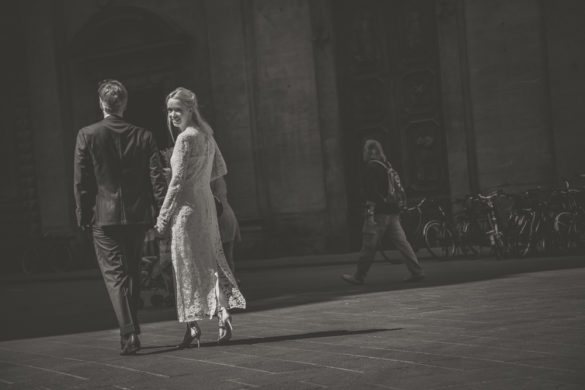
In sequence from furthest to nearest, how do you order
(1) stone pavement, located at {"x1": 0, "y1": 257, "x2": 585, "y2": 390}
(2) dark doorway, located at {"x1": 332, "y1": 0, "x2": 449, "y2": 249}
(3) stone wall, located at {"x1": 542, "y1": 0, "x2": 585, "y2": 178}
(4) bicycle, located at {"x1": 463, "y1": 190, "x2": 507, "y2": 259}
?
(2) dark doorway, located at {"x1": 332, "y1": 0, "x2": 449, "y2": 249}, (3) stone wall, located at {"x1": 542, "y1": 0, "x2": 585, "y2": 178}, (4) bicycle, located at {"x1": 463, "y1": 190, "x2": 507, "y2": 259}, (1) stone pavement, located at {"x1": 0, "y1": 257, "x2": 585, "y2": 390}

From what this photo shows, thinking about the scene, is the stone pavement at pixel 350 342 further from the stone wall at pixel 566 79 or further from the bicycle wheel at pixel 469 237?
the stone wall at pixel 566 79

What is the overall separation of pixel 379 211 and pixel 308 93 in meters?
8.43

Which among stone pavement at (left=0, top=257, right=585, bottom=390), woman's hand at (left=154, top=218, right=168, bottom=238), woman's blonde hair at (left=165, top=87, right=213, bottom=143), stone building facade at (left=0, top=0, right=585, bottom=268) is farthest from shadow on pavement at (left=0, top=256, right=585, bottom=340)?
stone building facade at (left=0, top=0, right=585, bottom=268)

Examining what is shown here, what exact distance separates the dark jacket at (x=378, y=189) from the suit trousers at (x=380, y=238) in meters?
0.09

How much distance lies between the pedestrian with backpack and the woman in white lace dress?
517cm

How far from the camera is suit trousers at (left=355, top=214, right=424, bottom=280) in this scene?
12500 mm

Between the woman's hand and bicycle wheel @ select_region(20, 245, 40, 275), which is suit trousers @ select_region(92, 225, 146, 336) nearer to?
the woman's hand

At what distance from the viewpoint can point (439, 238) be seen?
55.8 feet

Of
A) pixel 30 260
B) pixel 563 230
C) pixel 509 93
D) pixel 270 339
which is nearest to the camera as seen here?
pixel 270 339

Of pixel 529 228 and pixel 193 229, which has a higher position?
pixel 193 229

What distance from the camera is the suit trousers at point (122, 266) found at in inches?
285

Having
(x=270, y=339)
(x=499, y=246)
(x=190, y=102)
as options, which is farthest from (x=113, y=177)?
(x=499, y=246)

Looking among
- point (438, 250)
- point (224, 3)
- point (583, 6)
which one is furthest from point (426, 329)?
point (224, 3)

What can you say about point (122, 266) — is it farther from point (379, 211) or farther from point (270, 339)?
point (379, 211)
